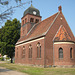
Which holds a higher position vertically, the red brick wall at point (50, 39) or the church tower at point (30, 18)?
the church tower at point (30, 18)

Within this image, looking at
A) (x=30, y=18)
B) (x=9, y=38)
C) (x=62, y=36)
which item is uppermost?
(x=30, y=18)

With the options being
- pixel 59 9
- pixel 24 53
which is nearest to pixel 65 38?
pixel 59 9

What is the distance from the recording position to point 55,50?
2330 centimetres

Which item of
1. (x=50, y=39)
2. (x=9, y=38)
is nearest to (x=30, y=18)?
(x=9, y=38)

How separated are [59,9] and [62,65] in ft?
41.0

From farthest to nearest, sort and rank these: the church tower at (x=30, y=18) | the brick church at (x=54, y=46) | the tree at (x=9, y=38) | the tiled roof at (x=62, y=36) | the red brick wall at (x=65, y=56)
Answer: the tree at (x=9, y=38)
the church tower at (x=30, y=18)
the tiled roof at (x=62, y=36)
the brick church at (x=54, y=46)
the red brick wall at (x=65, y=56)

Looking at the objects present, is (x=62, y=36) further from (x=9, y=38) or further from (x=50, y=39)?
(x=9, y=38)

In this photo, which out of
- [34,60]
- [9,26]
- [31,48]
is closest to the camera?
[34,60]

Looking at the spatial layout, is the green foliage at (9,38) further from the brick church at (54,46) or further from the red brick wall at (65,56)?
the red brick wall at (65,56)

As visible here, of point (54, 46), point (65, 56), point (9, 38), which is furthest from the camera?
point (9, 38)

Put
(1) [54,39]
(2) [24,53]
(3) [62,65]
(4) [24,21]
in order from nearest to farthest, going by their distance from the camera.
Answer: (3) [62,65], (1) [54,39], (2) [24,53], (4) [24,21]

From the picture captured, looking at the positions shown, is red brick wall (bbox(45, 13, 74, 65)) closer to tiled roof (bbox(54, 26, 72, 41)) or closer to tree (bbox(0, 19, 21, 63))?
tiled roof (bbox(54, 26, 72, 41))

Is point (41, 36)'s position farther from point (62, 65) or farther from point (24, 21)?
point (24, 21)

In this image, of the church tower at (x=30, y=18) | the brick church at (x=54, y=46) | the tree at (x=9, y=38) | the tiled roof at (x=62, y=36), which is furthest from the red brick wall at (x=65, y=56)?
the tree at (x=9, y=38)
